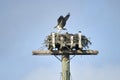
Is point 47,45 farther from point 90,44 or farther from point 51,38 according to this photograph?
point 90,44

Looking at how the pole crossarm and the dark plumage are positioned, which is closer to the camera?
the pole crossarm

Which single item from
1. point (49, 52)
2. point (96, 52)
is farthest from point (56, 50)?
point (96, 52)

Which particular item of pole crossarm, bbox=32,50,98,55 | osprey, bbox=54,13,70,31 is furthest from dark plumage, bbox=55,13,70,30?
pole crossarm, bbox=32,50,98,55

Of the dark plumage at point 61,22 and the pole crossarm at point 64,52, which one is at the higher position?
the dark plumage at point 61,22

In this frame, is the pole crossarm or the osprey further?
the osprey

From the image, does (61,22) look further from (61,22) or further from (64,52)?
(64,52)

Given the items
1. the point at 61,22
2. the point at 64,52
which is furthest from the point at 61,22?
the point at 64,52

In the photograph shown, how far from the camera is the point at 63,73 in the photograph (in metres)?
47.6

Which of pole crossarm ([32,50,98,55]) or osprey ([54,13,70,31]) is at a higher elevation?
osprey ([54,13,70,31])

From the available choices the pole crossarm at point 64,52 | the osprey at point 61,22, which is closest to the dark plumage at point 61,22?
the osprey at point 61,22

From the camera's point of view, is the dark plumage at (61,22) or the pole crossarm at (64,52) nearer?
the pole crossarm at (64,52)

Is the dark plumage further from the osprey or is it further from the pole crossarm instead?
the pole crossarm

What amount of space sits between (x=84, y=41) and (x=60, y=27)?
2842 millimetres

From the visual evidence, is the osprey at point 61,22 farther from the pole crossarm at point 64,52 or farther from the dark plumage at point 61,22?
the pole crossarm at point 64,52
